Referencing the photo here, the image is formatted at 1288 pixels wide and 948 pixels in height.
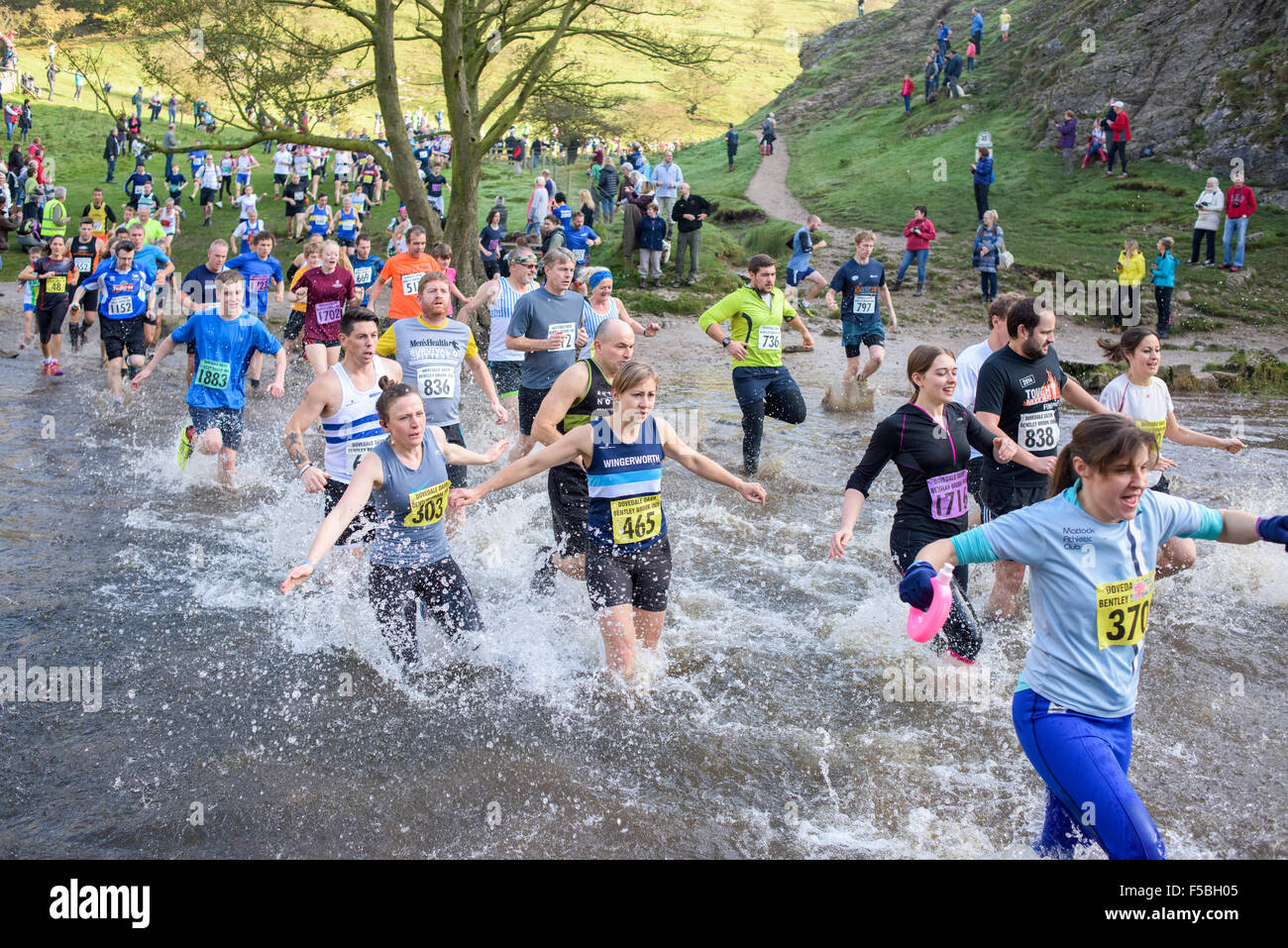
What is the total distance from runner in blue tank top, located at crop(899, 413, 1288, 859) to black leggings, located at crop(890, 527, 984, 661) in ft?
4.87

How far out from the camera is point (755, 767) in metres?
4.92

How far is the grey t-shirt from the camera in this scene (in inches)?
324

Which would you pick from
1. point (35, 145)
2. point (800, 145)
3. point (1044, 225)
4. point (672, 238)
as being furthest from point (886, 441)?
point (800, 145)

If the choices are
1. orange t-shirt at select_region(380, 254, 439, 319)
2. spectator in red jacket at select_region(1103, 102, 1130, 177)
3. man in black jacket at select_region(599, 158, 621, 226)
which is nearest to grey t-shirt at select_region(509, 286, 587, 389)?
orange t-shirt at select_region(380, 254, 439, 319)

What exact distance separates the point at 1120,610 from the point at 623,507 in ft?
7.83

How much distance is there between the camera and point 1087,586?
11.4 ft

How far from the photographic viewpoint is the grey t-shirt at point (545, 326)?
27.0ft

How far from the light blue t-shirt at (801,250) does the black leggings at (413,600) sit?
12961mm

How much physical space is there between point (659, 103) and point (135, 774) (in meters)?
57.3

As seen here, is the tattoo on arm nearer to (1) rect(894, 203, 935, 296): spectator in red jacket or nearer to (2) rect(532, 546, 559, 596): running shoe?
(2) rect(532, 546, 559, 596): running shoe

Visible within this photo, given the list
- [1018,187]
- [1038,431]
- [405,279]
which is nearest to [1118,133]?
[1018,187]

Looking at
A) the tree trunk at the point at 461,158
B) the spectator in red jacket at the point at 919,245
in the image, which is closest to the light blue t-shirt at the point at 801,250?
the spectator in red jacket at the point at 919,245

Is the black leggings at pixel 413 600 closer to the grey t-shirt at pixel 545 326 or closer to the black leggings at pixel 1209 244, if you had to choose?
the grey t-shirt at pixel 545 326
